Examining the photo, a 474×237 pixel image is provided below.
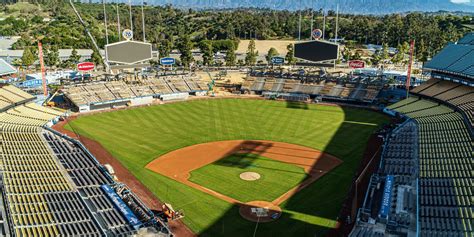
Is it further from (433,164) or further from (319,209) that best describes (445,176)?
(319,209)

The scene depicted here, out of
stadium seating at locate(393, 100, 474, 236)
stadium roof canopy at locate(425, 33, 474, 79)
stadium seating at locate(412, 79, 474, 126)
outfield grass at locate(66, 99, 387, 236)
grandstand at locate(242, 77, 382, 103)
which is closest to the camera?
stadium seating at locate(393, 100, 474, 236)

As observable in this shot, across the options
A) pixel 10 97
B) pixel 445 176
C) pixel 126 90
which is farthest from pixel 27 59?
pixel 445 176

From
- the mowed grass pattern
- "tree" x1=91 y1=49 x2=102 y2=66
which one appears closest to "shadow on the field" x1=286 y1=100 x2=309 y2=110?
the mowed grass pattern

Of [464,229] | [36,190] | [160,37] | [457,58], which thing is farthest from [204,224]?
[160,37]

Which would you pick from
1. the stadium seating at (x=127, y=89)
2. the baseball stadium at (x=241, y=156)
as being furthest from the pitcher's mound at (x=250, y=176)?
the stadium seating at (x=127, y=89)

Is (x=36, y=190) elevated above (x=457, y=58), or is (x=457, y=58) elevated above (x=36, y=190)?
(x=457, y=58)

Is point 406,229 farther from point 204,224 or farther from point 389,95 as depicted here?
point 389,95

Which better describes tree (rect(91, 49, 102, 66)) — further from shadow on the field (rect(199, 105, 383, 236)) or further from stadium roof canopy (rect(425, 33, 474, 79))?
stadium roof canopy (rect(425, 33, 474, 79))

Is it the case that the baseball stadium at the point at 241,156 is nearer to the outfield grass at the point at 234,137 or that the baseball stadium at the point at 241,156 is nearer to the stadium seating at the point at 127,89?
the outfield grass at the point at 234,137
